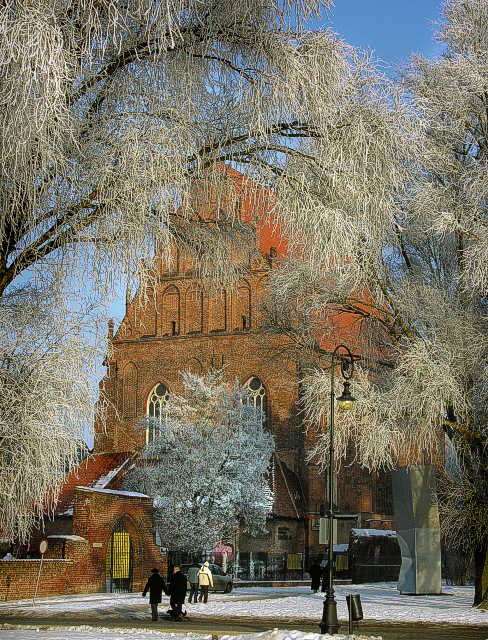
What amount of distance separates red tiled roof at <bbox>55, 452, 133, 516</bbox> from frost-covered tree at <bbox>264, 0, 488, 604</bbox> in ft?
73.7

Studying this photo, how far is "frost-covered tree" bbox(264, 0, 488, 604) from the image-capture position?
774 inches

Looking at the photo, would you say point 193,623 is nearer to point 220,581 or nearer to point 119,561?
point 220,581

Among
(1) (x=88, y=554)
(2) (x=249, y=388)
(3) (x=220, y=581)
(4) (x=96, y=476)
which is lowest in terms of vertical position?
(3) (x=220, y=581)

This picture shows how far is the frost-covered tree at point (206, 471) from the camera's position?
36188mm

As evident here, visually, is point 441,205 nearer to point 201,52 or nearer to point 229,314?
point 201,52

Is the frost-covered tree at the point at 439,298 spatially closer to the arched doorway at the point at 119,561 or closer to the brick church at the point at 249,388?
the arched doorway at the point at 119,561

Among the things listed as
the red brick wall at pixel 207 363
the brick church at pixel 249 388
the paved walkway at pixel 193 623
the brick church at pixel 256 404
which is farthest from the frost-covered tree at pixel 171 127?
the red brick wall at pixel 207 363

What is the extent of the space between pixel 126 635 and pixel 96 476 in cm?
3079

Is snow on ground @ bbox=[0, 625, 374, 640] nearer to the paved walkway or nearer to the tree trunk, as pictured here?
the paved walkway

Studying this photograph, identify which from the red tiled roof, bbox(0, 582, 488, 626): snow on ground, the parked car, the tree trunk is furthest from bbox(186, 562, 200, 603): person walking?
the red tiled roof

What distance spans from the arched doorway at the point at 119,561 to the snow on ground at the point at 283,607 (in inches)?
110

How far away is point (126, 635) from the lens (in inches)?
548

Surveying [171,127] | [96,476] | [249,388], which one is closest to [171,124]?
[171,127]

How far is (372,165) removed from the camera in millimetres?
9039
